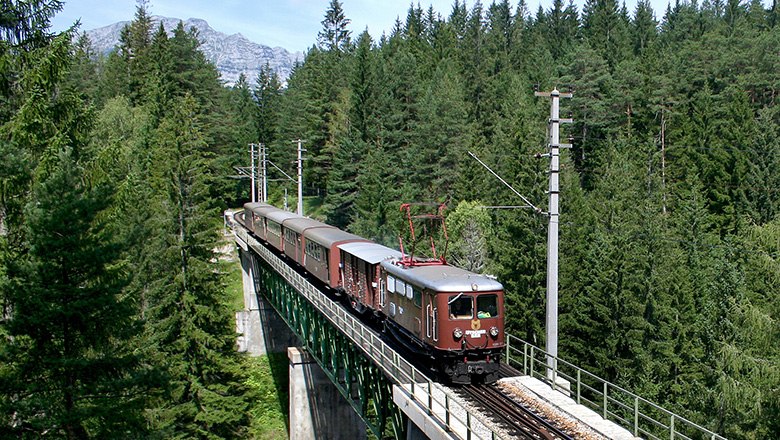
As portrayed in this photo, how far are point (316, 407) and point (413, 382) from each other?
19271 millimetres

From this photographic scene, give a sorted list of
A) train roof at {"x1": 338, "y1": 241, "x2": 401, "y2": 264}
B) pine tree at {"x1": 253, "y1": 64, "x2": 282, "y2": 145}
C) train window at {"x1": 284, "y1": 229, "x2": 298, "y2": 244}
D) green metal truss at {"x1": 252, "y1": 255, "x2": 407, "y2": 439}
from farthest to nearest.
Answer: pine tree at {"x1": 253, "y1": 64, "x2": 282, "y2": 145} → train window at {"x1": 284, "y1": 229, "x2": 298, "y2": 244} → train roof at {"x1": 338, "y1": 241, "x2": 401, "y2": 264} → green metal truss at {"x1": 252, "y1": 255, "x2": 407, "y2": 439}

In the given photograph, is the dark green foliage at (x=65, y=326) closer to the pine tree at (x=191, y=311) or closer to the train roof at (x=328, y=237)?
the train roof at (x=328, y=237)

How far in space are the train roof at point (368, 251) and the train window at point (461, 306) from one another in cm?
559

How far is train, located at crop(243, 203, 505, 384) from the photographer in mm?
17375

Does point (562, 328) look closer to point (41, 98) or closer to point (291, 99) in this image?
point (41, 98)

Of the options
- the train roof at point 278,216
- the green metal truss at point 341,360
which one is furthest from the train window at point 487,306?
the train roof at point 278,216

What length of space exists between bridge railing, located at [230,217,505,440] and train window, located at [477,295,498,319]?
2.12 m

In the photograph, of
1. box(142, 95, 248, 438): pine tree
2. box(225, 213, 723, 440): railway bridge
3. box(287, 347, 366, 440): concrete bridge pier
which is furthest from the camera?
box(287, 347, 366, 440): concrete bridge pier

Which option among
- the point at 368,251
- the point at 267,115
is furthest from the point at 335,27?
the point at 368,251

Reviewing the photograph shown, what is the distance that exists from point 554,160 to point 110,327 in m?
10.6

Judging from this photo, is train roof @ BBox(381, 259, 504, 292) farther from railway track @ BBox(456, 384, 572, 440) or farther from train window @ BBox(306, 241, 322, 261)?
train window @ BBox(306, 241, 322, 261)

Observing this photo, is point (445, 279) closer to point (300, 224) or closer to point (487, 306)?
point (487, 306)

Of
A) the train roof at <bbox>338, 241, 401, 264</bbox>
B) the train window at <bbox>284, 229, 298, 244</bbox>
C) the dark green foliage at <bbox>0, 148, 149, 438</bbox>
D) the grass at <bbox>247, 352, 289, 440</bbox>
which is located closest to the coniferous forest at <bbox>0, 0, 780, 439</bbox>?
the dark green foliage at <bbox>0, 148, 149, 438</bbox>

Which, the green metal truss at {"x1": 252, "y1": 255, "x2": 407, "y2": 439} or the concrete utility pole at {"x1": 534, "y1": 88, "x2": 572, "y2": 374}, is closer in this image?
the concrete utility pole at {"x1": 534, "y1": 88, "x2": 572, "y2": 374}
